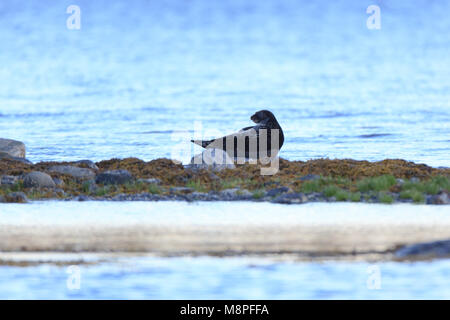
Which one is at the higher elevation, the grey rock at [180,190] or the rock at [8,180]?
the rock at [8,180]

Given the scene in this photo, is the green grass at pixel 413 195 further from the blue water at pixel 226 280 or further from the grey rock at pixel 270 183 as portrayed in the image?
the blue water at pixel 226 280

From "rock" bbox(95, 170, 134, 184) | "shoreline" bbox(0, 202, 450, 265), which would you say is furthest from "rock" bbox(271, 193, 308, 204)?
"rock" bbox(95, 170, 134, 184)

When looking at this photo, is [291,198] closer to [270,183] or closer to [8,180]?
[270,183]

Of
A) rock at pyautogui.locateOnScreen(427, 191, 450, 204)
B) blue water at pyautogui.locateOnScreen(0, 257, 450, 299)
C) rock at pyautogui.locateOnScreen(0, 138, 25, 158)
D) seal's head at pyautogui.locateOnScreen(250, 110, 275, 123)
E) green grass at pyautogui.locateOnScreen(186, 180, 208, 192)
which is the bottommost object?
blue water at pyautogui.locateOnScreen(0, 257, 450, 299)

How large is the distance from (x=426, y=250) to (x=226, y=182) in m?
6.05

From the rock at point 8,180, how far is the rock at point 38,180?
11.2 inches

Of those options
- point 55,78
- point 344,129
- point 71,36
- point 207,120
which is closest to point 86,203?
point 344,129

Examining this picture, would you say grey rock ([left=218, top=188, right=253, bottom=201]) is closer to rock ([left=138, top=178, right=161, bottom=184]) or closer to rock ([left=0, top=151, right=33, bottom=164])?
rock ([left=138, top=178, right=161, bottom=184])

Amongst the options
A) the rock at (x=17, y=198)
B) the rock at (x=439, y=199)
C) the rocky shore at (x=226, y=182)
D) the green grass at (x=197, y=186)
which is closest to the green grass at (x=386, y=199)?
the rocky shore at (x=226, y=182)

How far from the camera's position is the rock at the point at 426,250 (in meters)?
11.0

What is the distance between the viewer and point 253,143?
1922cm

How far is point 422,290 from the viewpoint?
31.0 feet

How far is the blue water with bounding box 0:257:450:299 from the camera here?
934 cm

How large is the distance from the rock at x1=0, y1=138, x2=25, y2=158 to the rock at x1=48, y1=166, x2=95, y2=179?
13.5ft
